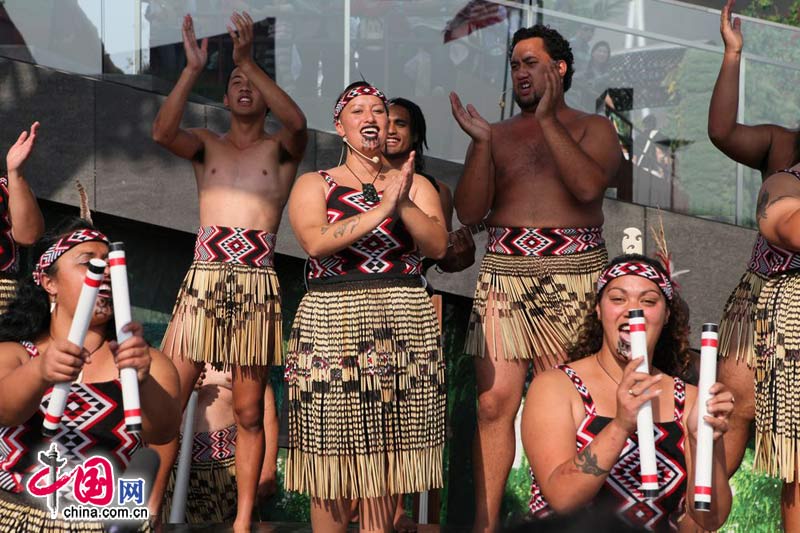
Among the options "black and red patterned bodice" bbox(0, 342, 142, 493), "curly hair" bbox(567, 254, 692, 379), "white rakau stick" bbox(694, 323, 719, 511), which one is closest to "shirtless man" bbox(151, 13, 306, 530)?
"black and red patterned bodice" bbox(0, 342, 142, 493)

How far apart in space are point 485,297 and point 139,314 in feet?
7.56

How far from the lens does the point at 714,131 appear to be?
14.6ft

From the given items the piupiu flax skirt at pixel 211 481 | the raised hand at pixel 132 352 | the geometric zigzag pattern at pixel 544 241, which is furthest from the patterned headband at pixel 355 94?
the piupiu flax skirt at pixel 211 481

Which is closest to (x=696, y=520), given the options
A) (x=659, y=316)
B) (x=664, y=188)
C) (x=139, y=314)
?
(x=659, y=316)

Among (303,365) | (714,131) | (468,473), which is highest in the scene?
(714,131)

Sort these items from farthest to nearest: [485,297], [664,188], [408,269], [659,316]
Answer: [664,188] → [485,297] → [408,269] → [659,316]

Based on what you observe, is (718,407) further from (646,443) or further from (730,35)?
(730,35)

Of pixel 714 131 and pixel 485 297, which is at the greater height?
pixel 714 131

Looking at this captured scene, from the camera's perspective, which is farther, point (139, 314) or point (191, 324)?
point (139, 314)

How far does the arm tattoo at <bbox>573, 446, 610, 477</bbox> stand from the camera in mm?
3220

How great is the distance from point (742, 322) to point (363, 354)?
4.12 ft

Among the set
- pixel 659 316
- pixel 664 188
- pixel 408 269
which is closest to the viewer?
pixel 659 316

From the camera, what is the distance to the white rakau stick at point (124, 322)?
3.10m

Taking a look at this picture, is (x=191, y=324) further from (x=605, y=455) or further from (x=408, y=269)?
(x=605, y=455)
